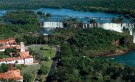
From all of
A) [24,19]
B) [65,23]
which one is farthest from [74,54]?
[24,19]

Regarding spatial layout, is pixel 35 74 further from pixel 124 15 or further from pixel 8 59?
pixel 124 15

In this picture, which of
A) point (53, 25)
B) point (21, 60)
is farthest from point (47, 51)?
point (53, 25)

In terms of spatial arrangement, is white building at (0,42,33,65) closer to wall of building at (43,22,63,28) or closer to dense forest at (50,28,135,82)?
dense forest at (50,28,135,82)

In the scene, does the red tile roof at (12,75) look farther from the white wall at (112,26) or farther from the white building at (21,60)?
the white wall at (112,26)

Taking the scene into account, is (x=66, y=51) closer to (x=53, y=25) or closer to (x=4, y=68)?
(x=4, y=68)

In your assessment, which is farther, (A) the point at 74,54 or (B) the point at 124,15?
(B) the point at 124,15

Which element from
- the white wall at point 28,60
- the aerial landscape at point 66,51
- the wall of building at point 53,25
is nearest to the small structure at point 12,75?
the aerial landscape at point 66,51

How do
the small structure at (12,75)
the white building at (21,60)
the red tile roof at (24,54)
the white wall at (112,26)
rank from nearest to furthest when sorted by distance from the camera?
the small structure at (12,75), the white building at (21,60), the red tile roof at (24,54), the white wall at (112,26)

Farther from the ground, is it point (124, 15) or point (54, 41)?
point (54, 41)
